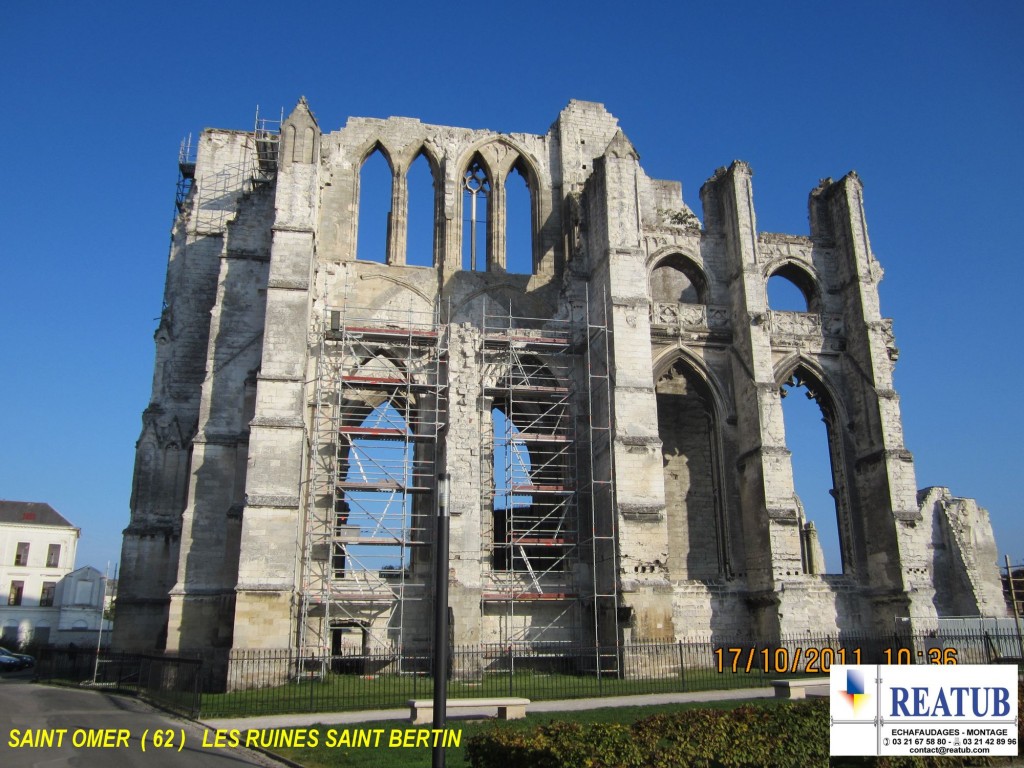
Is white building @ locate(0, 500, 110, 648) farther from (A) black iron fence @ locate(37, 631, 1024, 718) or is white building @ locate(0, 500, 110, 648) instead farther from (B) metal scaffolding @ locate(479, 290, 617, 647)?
(B) metal scaffolding @ locate(479, 290, 617, 647)

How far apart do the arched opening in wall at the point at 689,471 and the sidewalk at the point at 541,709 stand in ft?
25.7

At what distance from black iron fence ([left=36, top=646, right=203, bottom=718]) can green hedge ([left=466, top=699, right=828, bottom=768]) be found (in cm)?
727

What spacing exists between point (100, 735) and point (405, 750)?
15.0 feet

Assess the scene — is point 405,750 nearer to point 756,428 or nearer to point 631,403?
point 631,403

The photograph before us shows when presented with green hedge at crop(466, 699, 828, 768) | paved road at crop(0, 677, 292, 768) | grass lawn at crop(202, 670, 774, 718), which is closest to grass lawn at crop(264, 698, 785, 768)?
paved road at crop(0, 677, 292, 768)

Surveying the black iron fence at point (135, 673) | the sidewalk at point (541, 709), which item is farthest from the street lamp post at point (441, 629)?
the black iron fence at point (135, 673)

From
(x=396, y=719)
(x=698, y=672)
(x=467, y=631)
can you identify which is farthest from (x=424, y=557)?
(x=396, y=719)

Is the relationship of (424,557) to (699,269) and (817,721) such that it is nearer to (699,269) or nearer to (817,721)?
(699,269)

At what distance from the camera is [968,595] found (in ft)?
78.8

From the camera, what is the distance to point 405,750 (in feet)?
32.5

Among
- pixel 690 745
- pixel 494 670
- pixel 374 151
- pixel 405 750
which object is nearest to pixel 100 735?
pixel 405 750

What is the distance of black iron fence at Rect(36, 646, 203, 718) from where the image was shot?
1392cm

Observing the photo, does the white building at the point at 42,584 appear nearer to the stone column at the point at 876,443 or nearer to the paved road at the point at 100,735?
the paved road at the point at 100,735

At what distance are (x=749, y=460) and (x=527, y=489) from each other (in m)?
5.84
